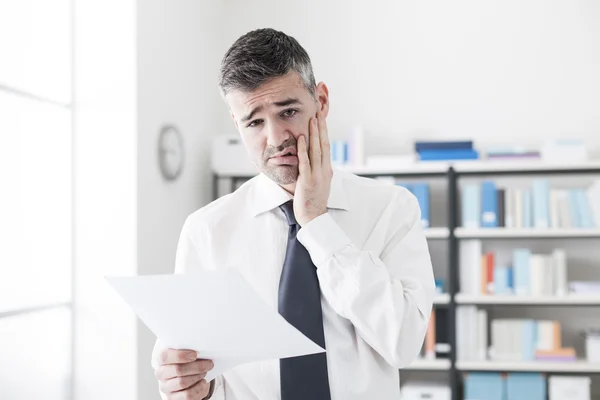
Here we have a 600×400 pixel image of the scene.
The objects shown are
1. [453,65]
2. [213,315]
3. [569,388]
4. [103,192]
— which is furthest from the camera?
[453,65]

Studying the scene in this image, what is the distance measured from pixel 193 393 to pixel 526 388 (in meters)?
2.97

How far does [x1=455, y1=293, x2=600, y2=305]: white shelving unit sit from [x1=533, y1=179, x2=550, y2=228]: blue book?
15.7 inches

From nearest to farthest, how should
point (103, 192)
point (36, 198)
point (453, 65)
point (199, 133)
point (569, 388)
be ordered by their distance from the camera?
point (36, 198)
point (103, 192)
point (569, 388)
point (199, 133)
point (453, 65)

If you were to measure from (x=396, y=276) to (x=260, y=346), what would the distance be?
365 mm

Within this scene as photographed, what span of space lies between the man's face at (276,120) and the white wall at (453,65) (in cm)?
298

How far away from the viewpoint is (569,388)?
146 inches

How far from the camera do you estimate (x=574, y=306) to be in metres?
4.02

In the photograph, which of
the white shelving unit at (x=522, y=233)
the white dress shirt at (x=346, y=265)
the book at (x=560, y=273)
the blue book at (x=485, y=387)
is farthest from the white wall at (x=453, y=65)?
the white dress shirt at (x=346, y=265)

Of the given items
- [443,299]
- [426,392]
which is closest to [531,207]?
[443,299]

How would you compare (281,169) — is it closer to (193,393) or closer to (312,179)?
(312,179)

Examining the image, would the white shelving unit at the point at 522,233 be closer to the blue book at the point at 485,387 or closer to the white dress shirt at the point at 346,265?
the blue book at the point at 485,387

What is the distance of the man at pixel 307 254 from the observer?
128cm

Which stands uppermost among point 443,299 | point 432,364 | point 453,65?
point 453,65

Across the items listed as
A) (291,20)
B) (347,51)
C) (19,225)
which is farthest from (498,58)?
(19,225)
